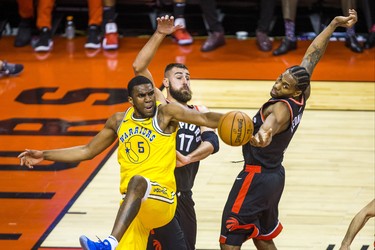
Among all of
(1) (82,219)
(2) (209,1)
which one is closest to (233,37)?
(2) (209,1)

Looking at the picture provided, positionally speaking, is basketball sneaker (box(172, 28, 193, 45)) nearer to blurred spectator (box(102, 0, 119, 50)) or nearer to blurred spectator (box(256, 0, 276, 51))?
blurred spectator (box(102, 0, 119, 50))

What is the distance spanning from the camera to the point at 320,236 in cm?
834

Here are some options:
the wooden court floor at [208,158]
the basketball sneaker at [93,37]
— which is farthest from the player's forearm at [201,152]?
the basketball sneaker at [93,37]

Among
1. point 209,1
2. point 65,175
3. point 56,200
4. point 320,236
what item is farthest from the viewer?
point 209,1

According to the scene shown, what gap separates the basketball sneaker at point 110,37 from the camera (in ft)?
43.9

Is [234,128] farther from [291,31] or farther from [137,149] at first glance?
[291,31]

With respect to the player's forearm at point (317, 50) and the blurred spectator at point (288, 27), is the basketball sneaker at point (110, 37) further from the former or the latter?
the player's forearm at point (317, 50)

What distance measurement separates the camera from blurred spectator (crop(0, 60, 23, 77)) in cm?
1231

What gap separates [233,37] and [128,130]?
7.48 metres

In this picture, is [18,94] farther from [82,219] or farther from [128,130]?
[128,130]

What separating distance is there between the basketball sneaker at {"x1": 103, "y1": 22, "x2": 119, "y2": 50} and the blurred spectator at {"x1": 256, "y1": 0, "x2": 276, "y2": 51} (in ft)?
6.69

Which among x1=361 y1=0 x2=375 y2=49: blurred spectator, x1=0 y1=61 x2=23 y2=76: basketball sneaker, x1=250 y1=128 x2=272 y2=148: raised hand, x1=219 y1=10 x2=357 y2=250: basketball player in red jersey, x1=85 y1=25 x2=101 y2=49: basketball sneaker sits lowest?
x1=361 y1=0 x2=375 y2=49: blurred spectator

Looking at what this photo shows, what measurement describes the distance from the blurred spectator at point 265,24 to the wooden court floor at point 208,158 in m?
0.15

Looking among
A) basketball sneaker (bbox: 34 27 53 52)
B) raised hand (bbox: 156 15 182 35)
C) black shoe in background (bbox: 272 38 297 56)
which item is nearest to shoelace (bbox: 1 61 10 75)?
basketball sneaker (bbox: 34 27 53 52)
